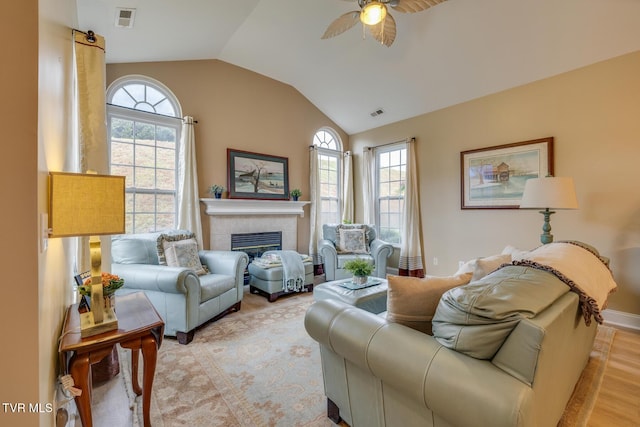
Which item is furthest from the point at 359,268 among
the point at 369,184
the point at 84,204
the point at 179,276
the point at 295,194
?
the point at 369,184

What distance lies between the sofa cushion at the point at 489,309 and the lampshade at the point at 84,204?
151 cm

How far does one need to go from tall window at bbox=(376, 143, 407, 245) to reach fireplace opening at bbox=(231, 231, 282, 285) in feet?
6.70

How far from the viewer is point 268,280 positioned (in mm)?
3723

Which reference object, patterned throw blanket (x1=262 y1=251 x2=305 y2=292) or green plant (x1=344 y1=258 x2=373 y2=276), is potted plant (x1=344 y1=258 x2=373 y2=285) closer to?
green plant (x1=344 y1=258 x2=373 y2=276)

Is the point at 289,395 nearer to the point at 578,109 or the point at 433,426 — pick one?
the point at 433,426

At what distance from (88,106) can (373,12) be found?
2434 millimetres

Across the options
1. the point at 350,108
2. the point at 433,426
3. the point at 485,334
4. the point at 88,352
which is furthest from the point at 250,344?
the point at 350,108

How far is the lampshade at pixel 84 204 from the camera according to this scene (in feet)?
3.62

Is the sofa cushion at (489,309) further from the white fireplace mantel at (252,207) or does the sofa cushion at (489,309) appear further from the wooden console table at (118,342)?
the white fireplace mantel at (252,207)

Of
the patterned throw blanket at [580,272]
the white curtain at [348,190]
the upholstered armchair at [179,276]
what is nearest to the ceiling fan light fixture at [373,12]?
the patterned throw blanket at [580,272]

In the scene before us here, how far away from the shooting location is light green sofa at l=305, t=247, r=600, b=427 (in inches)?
36.6

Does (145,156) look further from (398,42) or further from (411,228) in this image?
(411,228)

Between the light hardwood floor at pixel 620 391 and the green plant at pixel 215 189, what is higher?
the green plant at pixel 215 189

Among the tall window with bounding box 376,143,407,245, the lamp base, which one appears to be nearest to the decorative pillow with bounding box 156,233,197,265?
the lamp base
